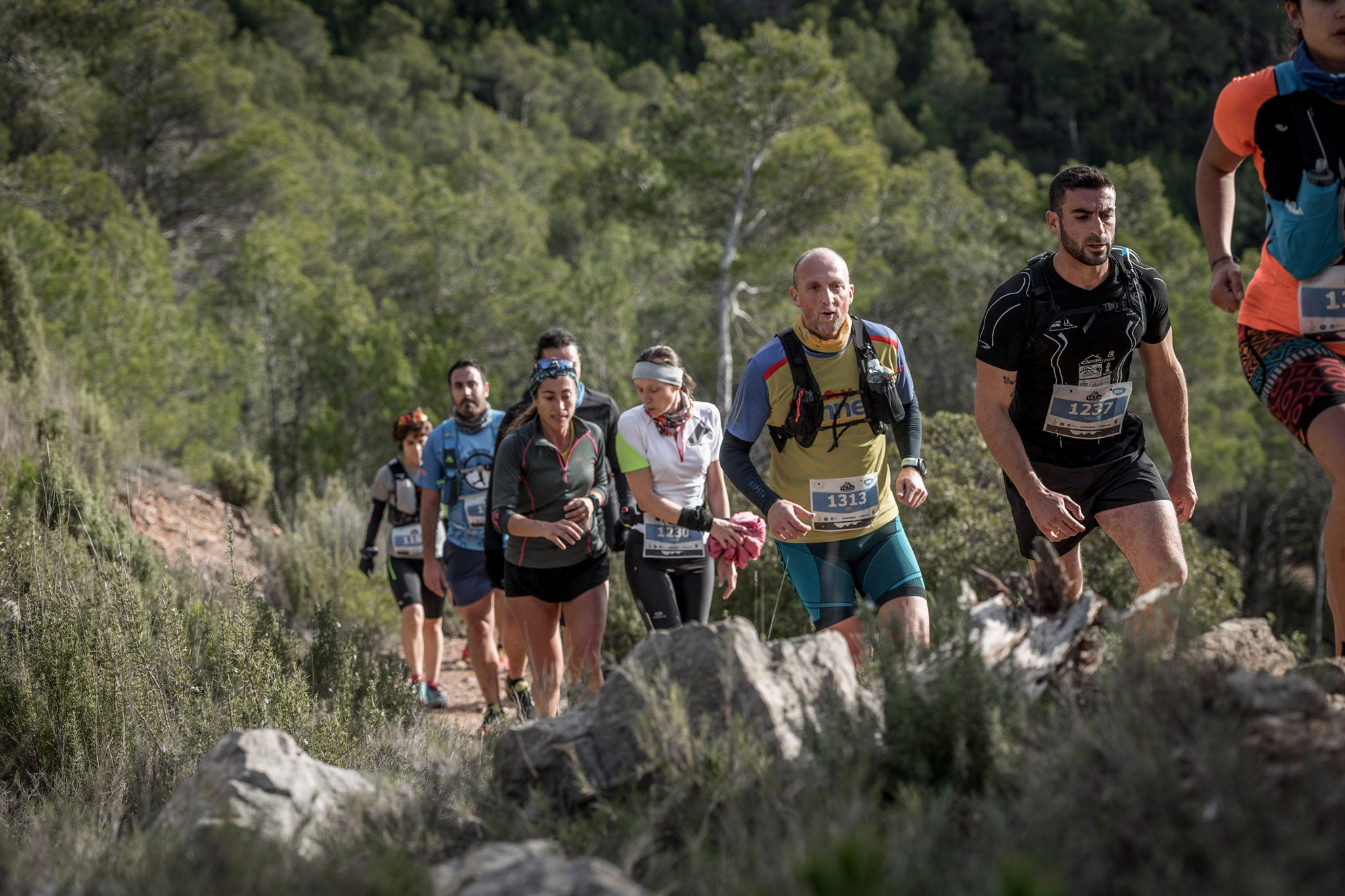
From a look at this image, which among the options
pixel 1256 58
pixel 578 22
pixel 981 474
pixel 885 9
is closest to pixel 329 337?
pixel 981 474

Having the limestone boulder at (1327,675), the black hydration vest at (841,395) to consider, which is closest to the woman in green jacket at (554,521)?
the black hydration vest at (841,395)

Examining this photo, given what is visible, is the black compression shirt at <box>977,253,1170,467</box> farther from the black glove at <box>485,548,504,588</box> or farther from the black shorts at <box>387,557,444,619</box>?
the black shorts at <box>387,557,444,619</box>

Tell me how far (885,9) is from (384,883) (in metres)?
82.9

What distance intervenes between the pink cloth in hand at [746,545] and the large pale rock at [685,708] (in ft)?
5.37

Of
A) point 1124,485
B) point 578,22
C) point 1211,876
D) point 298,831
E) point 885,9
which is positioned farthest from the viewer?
point 578,22

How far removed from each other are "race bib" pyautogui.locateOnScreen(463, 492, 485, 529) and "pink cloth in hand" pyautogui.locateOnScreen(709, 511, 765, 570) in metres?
2.08

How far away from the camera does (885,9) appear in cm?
7650

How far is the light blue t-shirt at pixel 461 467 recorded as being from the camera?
244 inches

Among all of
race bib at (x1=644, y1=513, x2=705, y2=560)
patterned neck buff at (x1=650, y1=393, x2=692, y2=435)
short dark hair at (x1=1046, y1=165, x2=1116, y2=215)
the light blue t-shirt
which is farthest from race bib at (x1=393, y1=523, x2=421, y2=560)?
short dark hair at (x1=1046, y1=165, x2=1116, y2=215)

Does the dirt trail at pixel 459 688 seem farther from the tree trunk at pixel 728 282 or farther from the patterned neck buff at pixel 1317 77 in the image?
the tree trunk at pixel 728 282

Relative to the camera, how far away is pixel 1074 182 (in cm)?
370

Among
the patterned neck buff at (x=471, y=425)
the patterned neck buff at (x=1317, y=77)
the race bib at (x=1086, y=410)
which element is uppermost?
the patterned neck buff at (x=1317, y=77)

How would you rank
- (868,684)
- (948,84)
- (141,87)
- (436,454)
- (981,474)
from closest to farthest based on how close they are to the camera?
(868,684)
(436,454)
(981,474)
(141,87)
(948,84)

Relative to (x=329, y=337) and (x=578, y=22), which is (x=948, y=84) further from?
(x=329, y=337)
